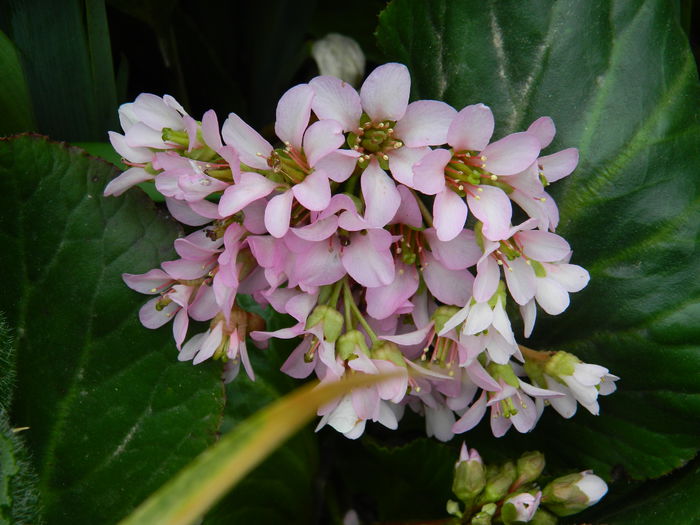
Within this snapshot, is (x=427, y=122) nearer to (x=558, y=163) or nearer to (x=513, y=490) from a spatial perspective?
(x=558, y=163)

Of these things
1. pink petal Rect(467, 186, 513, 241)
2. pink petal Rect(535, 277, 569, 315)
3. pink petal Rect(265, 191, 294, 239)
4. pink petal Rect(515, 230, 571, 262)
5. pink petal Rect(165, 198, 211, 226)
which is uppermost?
pink petal Rect(467, 186, 513, 241)

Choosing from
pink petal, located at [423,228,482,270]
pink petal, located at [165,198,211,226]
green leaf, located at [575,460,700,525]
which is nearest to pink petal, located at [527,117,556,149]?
pink petal, located at [423,228,482,270]

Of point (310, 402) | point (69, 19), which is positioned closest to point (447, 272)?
point (310, 402)

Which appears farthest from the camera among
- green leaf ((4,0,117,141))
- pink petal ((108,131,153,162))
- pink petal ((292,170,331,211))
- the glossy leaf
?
green leaf ((4,0,117,141))

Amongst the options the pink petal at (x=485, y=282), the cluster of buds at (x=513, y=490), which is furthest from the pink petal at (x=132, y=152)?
the cluster of buds at (x=513, y=490)

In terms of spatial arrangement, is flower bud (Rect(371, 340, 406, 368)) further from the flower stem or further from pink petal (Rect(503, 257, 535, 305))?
pink petal (Rect(503, 257, 535, 305))


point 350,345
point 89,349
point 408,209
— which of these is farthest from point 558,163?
point 89,349

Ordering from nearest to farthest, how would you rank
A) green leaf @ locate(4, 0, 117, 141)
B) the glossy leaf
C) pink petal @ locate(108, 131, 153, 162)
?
the glossy leaf
pink petal @ locate(108, 131, 153, 162)
green leaf @ locate(4, 0, 117, 141)
